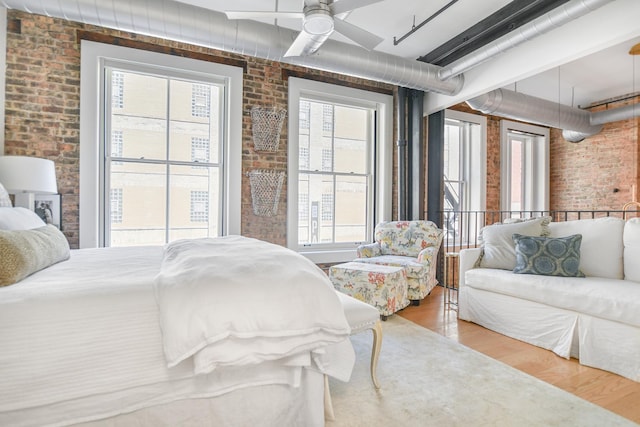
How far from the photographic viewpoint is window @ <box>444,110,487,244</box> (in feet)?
19.1

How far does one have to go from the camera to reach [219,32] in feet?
9.65

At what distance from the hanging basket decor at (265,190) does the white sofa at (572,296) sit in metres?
2.24

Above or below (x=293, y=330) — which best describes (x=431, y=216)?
above

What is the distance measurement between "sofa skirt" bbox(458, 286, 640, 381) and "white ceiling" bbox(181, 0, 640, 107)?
2.20 m

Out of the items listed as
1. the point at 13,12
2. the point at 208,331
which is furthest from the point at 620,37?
the point at 13,12

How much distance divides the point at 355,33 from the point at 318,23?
34 cm

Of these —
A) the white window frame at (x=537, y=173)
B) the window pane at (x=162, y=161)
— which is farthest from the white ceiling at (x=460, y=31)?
the window pane at (x=162, y=161)

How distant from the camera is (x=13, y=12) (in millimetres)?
3252

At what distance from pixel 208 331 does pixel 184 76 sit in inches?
136

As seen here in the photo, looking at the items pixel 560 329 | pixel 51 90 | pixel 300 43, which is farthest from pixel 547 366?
pixel 51 90

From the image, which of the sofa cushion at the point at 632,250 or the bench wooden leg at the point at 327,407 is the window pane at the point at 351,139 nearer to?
the sofa cushion at the point at 632,250

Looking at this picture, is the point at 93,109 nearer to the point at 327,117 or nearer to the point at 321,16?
the point at 321,16

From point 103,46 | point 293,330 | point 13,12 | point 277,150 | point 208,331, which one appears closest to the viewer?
point 208,331

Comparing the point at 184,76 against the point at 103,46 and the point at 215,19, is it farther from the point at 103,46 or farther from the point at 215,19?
the point at 215,19
